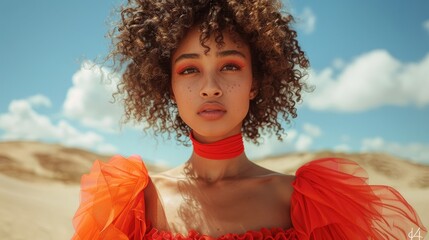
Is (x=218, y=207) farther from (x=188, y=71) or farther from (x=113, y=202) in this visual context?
(x=188, y=71)

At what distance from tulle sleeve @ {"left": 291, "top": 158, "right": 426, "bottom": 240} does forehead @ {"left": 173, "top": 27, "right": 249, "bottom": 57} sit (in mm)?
879

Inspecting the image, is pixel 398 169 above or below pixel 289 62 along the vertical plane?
above

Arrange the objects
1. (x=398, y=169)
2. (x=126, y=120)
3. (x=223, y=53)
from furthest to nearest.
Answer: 1. (x=398, y=169)
2. (x=126, y=120)
3. (x=223, y=53)

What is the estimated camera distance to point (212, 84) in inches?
97.3

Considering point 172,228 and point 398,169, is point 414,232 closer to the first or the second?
point 172,228

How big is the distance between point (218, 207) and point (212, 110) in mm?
594

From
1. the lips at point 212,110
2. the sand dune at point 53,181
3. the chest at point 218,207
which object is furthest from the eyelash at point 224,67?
the sand dune at point 53,181

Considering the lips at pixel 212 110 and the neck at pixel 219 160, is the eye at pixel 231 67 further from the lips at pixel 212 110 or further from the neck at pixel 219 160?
the neck at pixel 219 160

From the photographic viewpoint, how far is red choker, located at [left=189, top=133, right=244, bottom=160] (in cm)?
274

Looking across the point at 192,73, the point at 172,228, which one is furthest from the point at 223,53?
the point at 172,228

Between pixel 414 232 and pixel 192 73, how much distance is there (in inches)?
65.1

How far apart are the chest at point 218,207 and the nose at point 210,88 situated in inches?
24.0

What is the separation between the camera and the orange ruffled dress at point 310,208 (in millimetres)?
2570

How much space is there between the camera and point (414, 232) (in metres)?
2.70
